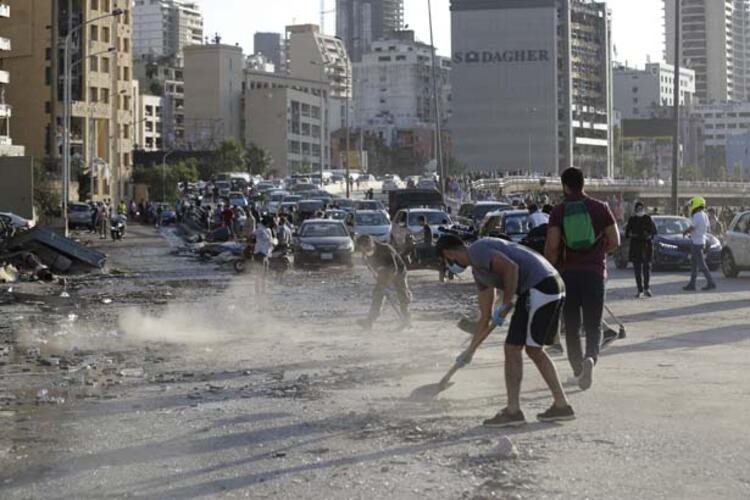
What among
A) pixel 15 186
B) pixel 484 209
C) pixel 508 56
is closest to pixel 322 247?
pixel 484 209

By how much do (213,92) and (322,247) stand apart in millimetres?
150793

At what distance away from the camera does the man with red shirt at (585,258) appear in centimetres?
1069

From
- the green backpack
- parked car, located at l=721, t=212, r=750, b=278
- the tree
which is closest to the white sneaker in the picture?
the green backpack

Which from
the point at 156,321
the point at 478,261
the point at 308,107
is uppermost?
the point at 308,107

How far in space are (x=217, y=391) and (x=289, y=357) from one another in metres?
2.64

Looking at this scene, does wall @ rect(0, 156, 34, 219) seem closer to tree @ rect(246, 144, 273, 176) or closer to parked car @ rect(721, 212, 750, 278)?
parked car @ rect(721, 212, 750, 278)

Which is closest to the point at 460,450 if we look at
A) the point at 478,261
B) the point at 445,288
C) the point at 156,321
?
the point at 478,261

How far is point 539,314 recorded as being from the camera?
909 centimetres

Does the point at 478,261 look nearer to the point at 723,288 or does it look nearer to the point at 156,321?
the point at 156,321

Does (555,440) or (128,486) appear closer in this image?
(128,486)

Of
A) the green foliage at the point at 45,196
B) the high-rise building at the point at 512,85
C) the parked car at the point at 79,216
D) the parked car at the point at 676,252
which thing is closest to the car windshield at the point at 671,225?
the parked car at the point at 676,252

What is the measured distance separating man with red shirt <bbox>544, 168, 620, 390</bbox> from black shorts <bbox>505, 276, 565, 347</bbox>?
165 centimetres

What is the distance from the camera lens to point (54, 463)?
8094 mm

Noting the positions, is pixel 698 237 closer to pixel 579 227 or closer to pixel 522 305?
pixel 579 227
